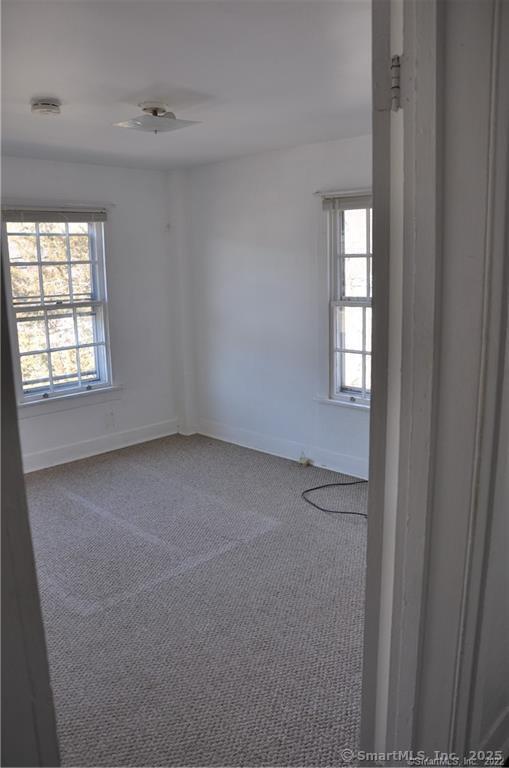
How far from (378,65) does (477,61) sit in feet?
0.73

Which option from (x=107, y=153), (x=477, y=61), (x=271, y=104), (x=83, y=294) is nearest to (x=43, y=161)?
(x=107, y=153)

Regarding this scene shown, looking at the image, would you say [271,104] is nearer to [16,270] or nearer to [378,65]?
[378,65]

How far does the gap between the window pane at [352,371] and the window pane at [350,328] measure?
0.08 meters

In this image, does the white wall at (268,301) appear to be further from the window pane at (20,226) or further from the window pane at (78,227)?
the window pane at (20,226)

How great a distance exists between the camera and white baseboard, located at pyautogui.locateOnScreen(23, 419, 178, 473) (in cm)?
499

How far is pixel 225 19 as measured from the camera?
2045 millimetres

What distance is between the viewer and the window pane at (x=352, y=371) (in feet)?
15.2

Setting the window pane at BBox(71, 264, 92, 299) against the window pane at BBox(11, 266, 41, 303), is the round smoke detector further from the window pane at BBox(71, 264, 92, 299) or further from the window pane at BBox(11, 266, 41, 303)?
the window pane at BBox(71, 264, 92, 299)

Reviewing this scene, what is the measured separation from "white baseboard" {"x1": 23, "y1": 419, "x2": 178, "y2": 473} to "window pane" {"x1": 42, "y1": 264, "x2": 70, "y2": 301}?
4.15ft

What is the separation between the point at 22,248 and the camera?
15.4ft

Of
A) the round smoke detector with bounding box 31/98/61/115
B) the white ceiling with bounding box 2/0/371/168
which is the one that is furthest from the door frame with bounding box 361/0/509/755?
the round smoke detector with bounding box 31/98/61/115

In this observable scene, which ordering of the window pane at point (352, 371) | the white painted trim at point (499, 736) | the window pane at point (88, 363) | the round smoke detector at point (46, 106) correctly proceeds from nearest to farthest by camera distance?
the white painted trim at point (499, 736), the round smoke detector at point (46, 106), the window pane at point (352, 371), the window pane at point (88, 363)

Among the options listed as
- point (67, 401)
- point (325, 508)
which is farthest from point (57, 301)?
point (325, 508)

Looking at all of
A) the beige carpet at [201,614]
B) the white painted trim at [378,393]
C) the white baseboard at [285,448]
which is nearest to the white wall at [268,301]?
the white baseboard at [285,448]
